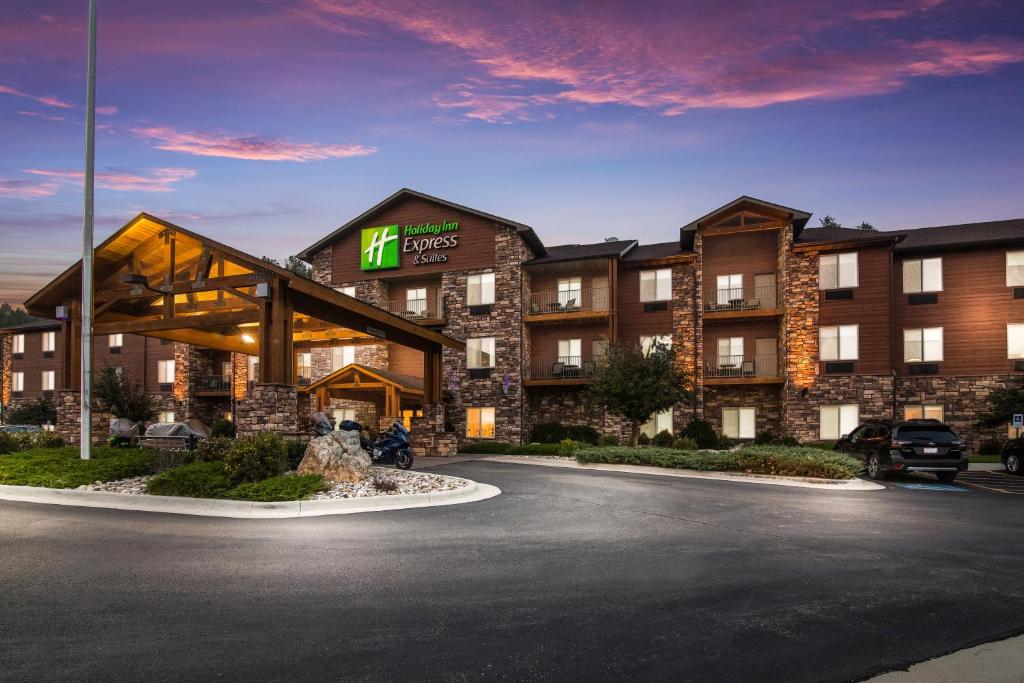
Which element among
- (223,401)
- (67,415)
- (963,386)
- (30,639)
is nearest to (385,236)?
(223,401)

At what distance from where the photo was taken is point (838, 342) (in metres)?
31.3

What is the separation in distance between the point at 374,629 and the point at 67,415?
1887cm

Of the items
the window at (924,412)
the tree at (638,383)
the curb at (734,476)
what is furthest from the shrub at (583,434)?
the window at (924,412)

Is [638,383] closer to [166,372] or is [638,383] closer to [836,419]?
[836,419]

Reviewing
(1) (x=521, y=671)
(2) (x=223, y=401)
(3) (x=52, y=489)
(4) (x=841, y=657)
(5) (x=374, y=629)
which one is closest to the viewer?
(1) (x=521, y=671)

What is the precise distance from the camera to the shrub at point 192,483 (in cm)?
1287

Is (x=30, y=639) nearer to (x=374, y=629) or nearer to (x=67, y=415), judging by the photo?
(x=374, y=629)

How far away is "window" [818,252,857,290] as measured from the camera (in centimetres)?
3128

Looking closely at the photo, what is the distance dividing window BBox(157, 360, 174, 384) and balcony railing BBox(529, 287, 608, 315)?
24124 millimetres

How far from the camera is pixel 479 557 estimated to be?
28.2ft

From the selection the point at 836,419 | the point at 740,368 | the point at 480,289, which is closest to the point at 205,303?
the point at 480,289

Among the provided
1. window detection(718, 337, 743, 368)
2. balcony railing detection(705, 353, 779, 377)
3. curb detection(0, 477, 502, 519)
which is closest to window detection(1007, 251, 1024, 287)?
balcony railing detection(705, 353, 779, 377)

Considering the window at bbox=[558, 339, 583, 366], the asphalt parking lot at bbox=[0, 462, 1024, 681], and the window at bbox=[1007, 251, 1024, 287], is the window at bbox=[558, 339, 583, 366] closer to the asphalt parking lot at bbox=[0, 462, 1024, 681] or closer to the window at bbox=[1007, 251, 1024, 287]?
the window at bbox=[1007, 251, 1024, 287]

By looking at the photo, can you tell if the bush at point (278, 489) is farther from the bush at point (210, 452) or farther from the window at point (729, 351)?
the window at point (729, 351)
